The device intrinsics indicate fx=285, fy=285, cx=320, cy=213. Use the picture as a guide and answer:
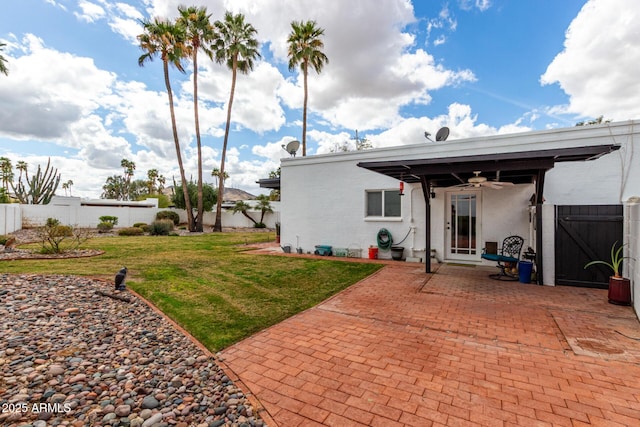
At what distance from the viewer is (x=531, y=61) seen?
37.7ft

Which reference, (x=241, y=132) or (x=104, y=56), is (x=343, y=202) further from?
(x=241, y=132)

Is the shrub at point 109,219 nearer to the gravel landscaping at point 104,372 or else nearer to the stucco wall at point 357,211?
the stucco wall at point 357,211

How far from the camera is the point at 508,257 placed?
7137 millimetres

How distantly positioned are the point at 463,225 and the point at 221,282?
24.3 ft

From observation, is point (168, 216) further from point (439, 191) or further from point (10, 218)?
point (439, 191)

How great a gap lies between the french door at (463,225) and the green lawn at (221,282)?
8.89ft

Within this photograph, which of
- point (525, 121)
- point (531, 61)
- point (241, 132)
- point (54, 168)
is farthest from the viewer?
point (54, 168)

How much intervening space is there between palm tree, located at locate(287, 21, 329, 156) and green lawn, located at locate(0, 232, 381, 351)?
617 inches

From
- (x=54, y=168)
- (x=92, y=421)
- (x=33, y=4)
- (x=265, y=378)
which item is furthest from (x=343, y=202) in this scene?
A: (x=54, y=168)

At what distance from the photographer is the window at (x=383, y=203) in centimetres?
995

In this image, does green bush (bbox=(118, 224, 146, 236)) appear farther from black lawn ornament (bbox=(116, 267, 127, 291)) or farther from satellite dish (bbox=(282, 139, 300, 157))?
black lawn ornament (bbox=(116, 267, 127, 291))

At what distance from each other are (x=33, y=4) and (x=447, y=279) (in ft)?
46.2

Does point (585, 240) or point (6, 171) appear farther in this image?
point (6, 171)

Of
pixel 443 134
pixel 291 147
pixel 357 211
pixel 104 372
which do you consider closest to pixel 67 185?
pixel 291 147
